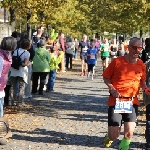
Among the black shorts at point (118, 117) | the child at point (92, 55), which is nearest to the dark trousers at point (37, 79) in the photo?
the child at point (92, 55)

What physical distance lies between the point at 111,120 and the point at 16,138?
249cm

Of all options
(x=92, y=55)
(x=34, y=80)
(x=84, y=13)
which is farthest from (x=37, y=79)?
(x=84, y=13)

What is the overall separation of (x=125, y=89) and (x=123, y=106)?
11.0 inches

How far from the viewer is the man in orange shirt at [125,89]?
7.37 metres

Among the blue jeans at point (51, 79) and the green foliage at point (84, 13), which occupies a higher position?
the green foliage at point (84, 13)

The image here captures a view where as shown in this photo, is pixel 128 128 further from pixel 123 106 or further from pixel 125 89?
pixel 125 89

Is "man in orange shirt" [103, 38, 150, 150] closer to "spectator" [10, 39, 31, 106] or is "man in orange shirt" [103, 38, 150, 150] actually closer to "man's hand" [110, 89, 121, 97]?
"man's hand" [110, 89, 121, 97]

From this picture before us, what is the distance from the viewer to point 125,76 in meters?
7.47

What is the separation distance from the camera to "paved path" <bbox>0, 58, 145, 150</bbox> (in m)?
8.91

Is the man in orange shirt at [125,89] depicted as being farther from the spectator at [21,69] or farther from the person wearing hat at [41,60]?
the person wearing hat at [41,60]

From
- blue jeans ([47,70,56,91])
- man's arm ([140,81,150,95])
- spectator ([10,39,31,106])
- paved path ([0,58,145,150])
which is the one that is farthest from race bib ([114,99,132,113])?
blue jeans ([47,70,56,91])

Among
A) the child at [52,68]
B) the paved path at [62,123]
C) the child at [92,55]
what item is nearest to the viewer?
the paved path at [62,123]

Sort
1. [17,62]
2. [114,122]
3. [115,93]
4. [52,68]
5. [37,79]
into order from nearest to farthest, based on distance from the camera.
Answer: [115,93] < [114,122] < [17,62] < [37,79] < [52,68]

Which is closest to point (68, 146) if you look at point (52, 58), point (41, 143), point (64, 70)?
point (41, 143)
